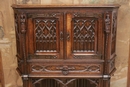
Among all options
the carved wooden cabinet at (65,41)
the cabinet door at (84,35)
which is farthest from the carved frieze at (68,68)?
the cabinet door at (84,35)

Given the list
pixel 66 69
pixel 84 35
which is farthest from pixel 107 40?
pixel 66 69

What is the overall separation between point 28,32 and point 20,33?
0.09 metres

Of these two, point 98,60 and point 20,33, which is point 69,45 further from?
point 20,33

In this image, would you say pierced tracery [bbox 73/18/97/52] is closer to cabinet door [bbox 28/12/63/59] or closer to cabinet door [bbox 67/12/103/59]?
cabinet door [bbox 67/12/103/59]

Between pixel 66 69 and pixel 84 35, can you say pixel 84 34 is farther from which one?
pixel 66 69

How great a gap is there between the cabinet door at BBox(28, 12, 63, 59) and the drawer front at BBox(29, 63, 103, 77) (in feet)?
0.37

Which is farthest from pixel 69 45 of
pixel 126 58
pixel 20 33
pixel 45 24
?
pixel 126 58

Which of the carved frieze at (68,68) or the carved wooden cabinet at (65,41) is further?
the carved frieze at (68,68)

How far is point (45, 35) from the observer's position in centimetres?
248

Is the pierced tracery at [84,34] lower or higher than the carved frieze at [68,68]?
higher

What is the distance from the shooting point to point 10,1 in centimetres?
288

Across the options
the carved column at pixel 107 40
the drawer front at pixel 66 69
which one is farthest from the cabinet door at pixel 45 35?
the carved column at pixel 107 40

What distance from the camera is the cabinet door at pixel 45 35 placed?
94.4 inches

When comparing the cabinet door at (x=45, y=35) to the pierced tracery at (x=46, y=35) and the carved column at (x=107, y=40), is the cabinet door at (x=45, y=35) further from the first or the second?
the carved column at (x=107, y=40)
